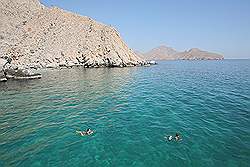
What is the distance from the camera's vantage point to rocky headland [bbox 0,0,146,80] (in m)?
102

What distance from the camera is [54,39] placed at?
369ft

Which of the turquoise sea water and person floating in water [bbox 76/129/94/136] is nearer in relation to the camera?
the turquoise sea water

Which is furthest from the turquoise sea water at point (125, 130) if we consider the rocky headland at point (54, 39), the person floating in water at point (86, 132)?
the rocky headland at point (54, 39)

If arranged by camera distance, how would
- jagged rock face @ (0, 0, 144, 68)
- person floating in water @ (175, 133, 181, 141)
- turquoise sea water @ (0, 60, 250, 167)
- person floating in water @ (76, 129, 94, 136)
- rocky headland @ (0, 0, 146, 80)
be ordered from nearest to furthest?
turquoise sea water @ (0, 60, 250, 167) → person floating in water @ (175, 133, 181, 141) → person floating in water @ (76, 129, 94, 136) → rocky headland @ (0, 0, 146, 80) → jagged rock face @ (0, 0, 144, 68)

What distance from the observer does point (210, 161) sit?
1534cm

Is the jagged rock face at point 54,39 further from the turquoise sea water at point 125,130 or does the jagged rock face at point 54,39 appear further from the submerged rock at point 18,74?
the turquoise sea water at point 125,130

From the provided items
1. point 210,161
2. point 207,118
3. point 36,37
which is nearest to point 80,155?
point 210,161

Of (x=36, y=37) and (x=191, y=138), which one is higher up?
(x=36, y=37)

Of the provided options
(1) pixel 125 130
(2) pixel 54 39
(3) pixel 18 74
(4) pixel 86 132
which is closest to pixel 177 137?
(1) pixel 125 130

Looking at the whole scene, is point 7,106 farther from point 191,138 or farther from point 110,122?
point 191,138

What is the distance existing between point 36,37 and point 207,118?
4169 inches

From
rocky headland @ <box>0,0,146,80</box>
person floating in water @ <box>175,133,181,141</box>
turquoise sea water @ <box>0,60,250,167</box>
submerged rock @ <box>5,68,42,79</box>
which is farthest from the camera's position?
rocky headland @ <box>0,0,146,80</box>

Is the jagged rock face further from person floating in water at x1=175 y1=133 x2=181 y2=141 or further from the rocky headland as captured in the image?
person floating in water at x1=175 y1=133 x2=181 y2=141

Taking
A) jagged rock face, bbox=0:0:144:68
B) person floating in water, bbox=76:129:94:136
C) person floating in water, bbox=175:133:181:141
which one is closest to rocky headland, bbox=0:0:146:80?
jagged rock face, bbox=0:0:144:68
